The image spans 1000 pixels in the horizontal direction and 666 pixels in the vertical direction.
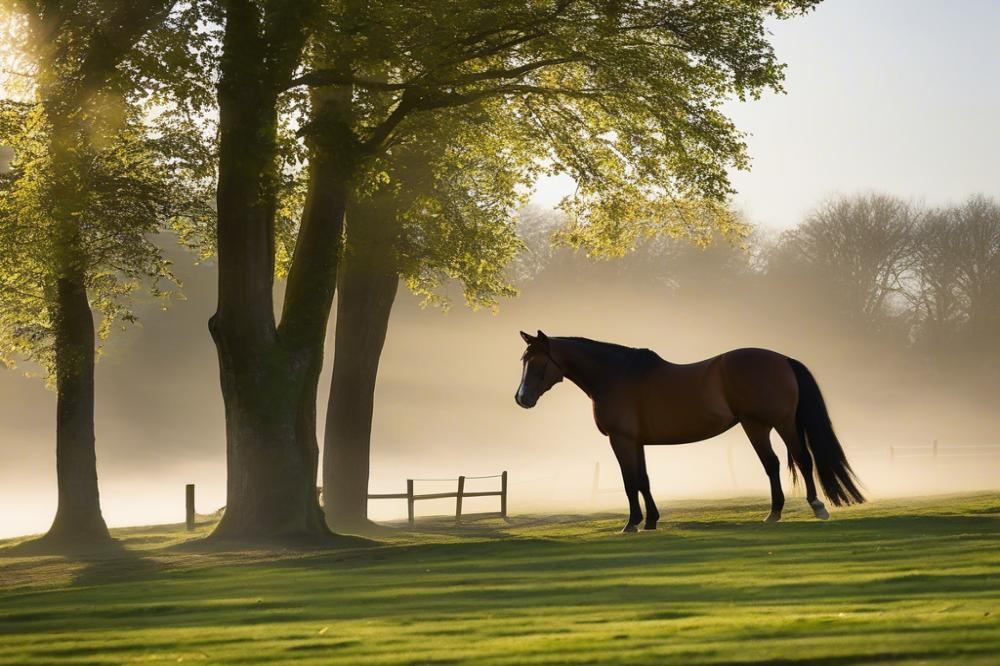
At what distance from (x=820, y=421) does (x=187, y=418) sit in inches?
2984

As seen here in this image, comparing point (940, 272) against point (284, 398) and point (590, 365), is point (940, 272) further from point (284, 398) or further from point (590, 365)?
point (590, 365)

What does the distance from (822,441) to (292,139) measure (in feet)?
30.7

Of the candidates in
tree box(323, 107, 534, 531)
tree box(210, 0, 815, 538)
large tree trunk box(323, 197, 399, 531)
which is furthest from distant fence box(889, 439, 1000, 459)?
tree box(210, 0, 815, 538)

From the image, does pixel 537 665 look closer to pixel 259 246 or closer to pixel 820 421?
pixel 820 421

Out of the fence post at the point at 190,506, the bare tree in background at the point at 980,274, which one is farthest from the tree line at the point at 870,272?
the fence post at the point at 190,506

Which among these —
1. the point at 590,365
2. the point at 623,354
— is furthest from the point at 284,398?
the point at 623,354

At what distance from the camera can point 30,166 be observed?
2317 cm

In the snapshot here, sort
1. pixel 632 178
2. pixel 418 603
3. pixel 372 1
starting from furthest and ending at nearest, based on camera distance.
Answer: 1. pixel 632 178
2. pixel 372 1
3. pixel 418 603

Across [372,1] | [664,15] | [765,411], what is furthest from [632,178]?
[765,411]

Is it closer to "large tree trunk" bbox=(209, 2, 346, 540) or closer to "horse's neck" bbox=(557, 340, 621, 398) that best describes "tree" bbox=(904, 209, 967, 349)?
"large tree trunk" bbox=(209, 2, 346, 540)

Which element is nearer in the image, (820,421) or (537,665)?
(537,665)

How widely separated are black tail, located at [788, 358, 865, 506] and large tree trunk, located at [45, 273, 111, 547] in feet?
49.4

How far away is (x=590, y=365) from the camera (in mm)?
17547

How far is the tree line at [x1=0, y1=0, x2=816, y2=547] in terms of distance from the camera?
20.5 m
